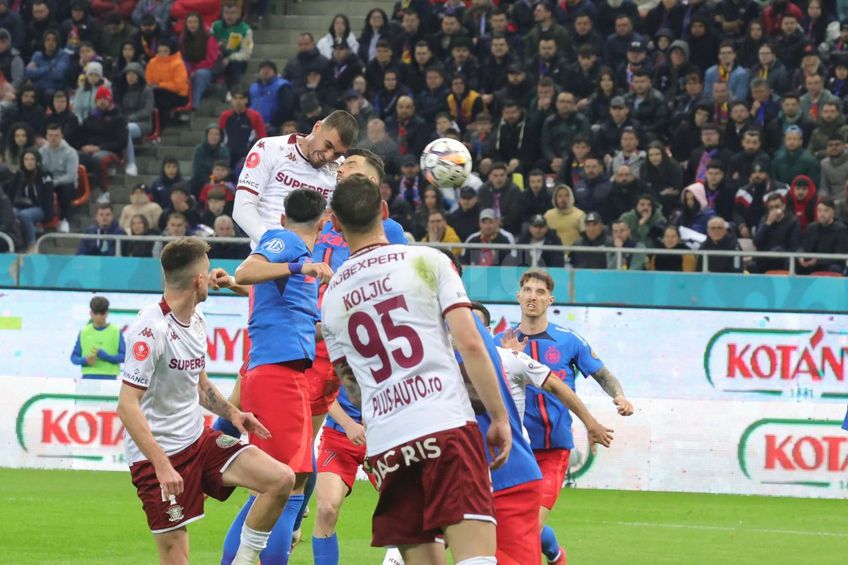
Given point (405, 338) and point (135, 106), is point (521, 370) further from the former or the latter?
point (135, 106)

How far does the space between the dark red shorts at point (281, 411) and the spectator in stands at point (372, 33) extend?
14720 mm

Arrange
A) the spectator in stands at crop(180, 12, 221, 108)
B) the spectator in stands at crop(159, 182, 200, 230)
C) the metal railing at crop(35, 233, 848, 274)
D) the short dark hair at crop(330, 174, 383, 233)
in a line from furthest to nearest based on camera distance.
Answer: the spectator in stands at crop(180, 12, 221, 108)
the spectator in stands at crop(159, 182, 200, 230)
the metal railing at crop(35, 233, 848, 274)
the short dark hair at crop(330, 174, 383, 233)

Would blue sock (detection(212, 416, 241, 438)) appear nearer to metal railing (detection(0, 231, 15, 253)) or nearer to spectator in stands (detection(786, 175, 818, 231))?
metal railing (detection(0, 231, 15, 253))

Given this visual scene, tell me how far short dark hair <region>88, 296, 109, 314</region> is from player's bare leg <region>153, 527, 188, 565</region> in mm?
9830

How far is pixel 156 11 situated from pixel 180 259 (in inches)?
724

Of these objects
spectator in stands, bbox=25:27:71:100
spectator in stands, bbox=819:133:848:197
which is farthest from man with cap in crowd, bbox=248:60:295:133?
spectator in stands, bbox=819:133:848:197

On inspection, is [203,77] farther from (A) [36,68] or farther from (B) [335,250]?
(B) [335,250]

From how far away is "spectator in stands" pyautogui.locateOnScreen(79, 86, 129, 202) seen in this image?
74.5 feet

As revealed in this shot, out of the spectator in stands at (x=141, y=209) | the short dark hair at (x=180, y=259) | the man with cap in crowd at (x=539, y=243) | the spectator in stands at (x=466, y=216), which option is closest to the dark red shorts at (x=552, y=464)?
the short dark hair at (x=180, y=259)

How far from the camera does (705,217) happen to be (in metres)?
18.2

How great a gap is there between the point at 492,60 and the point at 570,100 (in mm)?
2065

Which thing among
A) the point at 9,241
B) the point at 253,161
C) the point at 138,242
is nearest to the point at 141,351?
the point at 253,161

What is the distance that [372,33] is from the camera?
23094 millimetres

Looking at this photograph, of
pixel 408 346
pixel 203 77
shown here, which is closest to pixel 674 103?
pixel 203 77
